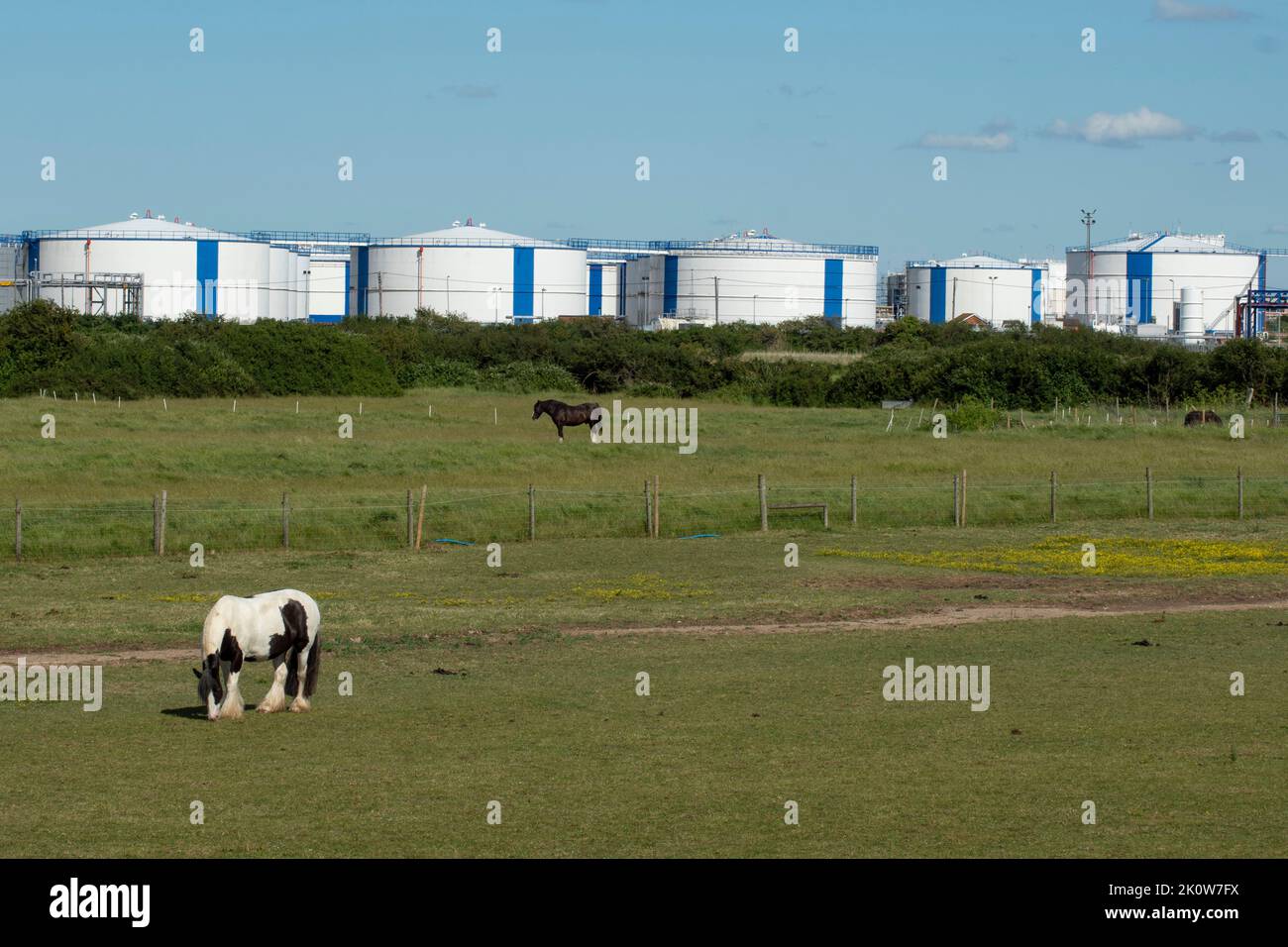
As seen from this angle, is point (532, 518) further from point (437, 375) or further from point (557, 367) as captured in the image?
point (557, 367)

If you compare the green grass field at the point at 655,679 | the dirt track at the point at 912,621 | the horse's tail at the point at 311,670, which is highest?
the horse's tail at the point at 311,670

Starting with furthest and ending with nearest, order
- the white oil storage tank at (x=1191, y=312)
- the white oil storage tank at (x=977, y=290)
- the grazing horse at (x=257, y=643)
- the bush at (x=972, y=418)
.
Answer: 1. the white oil storage tank at (x=977, y=290)
2. the white oil storage tank at (x=1191, y=312)
3. the bush at (x=972, y=418)
4. the grazing horse at (x=257, y=643)

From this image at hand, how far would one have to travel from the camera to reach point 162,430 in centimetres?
6488

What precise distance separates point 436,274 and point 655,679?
132 meters

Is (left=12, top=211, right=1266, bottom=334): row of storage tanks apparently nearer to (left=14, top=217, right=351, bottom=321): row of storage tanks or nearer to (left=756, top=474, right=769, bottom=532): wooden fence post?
(left=14, top=217, right=351, bottom=321): row of storage tanks

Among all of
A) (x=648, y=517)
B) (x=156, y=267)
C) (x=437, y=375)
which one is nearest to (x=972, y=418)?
(x=648, y=517)

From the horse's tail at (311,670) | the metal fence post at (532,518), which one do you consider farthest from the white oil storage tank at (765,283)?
the horse's tail at (311,670)

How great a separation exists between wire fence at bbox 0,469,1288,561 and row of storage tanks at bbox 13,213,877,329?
3555 inches

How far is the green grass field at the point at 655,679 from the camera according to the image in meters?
13.7

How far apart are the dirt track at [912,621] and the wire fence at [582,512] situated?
1223cm

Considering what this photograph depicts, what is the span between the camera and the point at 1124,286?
569 ft

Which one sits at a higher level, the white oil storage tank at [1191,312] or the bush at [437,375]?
the white oil storage tank at [1191,312]

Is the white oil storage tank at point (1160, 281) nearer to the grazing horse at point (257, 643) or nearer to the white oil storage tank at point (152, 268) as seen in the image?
the white oil storage tank at point (152, 268)
